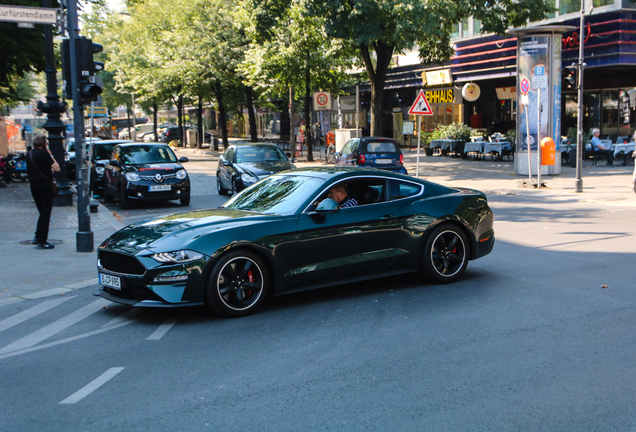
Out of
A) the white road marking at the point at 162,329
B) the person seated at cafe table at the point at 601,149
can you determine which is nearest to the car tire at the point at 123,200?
the white road marking at the point at 162,329

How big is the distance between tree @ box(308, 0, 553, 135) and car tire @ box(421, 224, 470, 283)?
14.5m

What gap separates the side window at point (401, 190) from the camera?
24.5ft

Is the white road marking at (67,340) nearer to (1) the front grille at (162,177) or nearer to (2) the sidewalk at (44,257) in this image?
(2) the sidewalk at (44,257)

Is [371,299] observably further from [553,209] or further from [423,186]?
[553,209]

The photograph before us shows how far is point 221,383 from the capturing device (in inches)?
181

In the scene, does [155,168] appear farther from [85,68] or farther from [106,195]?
[85,68]

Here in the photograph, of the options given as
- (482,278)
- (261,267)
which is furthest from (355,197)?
(482,278)

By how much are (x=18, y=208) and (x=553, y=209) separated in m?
12.9

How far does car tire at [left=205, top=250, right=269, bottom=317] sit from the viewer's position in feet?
20.3

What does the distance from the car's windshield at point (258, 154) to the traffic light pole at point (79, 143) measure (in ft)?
27.0

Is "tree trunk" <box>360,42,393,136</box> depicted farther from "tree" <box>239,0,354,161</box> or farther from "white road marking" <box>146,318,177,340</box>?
"white road marking" <box>146,318,177,340</box>

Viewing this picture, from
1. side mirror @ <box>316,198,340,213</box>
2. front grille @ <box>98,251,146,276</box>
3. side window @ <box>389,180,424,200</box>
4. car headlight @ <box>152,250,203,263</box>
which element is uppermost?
side window @ <box>389,180,424,200</box>

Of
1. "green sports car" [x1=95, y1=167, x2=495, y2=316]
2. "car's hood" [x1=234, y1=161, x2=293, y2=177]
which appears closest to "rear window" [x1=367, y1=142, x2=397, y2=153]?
"car's hood" [x1=234, y1=161, x2=293, y2=177]

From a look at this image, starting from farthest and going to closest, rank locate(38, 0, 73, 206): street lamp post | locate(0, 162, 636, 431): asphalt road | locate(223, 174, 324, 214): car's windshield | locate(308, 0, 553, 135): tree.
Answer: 1. locate(308, 0, 553, 135): tree
2. locate(38, 0, 73, 206): street lamp post
3. locate(223, 174, 324, 214): car's windshield
4. locate(0, 162, 636, 431): asphalt road
